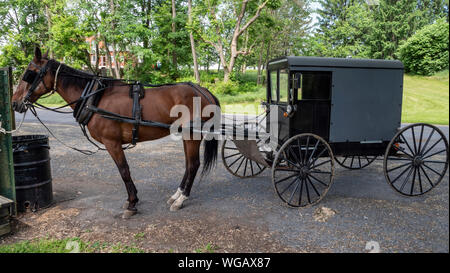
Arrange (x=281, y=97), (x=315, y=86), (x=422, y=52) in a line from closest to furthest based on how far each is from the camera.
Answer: (x=315, y=86) → (x=281, y=97) → (x=422, y=52)

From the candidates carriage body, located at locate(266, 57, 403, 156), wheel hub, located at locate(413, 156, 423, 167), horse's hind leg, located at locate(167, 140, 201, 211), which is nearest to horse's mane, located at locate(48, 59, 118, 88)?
horse's hind leg, located at locate(167, 140, 201, 211)

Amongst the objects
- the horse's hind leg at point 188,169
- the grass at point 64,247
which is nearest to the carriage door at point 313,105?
the horse's hind leg at point 188,169

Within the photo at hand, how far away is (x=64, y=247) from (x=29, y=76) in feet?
8.71

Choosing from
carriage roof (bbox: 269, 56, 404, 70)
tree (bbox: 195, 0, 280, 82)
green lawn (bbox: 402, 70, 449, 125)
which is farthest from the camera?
tree (bbox: 195, 0, 280, 82)

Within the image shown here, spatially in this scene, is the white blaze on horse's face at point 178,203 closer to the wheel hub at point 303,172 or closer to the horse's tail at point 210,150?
the horse's tail at point 210,150

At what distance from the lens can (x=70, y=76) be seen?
16.1ft

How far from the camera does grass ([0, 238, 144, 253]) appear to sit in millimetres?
3664

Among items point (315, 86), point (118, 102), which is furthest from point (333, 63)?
point (118, 102)

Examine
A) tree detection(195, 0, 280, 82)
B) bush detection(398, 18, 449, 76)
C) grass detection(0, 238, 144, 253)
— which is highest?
tree detection(195, 0, 280, 82)

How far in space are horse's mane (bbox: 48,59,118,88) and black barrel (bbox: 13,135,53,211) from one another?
1049mm

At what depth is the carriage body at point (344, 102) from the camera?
5051 mm

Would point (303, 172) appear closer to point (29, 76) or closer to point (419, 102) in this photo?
point (29, 76)

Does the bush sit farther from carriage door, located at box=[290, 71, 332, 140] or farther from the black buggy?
carriage door, located at box=[290, 71, 332, 140]
